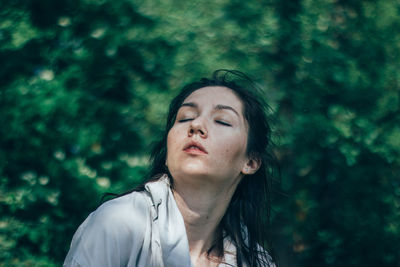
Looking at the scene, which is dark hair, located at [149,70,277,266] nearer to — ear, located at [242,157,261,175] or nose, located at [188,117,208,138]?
ear, located at [242,157,261,175]

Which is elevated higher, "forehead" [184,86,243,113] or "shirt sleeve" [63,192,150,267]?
"forehead" [184,86,243,113]

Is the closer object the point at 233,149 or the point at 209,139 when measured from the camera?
the point at 209,139

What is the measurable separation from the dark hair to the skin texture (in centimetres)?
10

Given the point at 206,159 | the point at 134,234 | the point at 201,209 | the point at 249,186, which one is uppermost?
the point at 206,159

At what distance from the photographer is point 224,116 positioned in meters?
2.60

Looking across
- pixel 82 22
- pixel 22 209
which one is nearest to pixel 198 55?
pixel 82 22

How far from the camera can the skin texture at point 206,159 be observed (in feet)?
7.98

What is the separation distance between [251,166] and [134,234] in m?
0.92

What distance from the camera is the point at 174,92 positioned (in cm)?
329

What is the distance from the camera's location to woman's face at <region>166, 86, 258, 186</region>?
242cm

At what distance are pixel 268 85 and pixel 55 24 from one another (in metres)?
1.52

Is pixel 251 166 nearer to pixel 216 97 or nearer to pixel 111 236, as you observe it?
pixel 216 97

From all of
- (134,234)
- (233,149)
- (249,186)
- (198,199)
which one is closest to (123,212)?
(134,234)

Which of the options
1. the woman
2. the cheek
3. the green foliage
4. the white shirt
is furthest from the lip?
the green foliage
